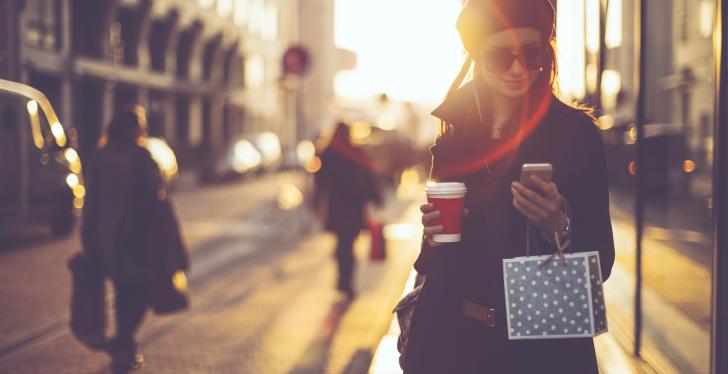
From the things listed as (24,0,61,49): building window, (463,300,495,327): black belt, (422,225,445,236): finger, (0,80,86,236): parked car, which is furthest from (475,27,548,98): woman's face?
(24,0,61,49): building window

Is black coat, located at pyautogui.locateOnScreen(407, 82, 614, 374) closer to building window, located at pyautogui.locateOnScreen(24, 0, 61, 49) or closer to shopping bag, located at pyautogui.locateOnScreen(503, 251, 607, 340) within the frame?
shopping bag, located at pyautogui.locateOnScreen(503, 251, 607, 340)

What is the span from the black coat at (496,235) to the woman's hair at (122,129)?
3.72 meters

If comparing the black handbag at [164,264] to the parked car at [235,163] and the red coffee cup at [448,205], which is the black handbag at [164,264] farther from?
the parked car at [235,163]

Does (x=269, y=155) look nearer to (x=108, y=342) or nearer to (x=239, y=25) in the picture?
(x=239, y=25)

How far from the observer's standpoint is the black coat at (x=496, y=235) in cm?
216

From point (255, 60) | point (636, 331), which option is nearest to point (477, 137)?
point (636, 331)

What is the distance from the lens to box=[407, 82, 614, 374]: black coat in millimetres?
2158

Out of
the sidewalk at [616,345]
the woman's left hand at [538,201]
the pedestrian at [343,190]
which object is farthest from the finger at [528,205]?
the pedestrian at [343,190]

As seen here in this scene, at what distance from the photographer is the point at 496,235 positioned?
217 centimetres

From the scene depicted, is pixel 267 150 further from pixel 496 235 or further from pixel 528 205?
pixel 528 205

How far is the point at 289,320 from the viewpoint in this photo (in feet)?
23.4

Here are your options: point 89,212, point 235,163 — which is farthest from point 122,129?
point 235,163

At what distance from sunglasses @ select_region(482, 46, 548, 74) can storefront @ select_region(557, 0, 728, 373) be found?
133cm

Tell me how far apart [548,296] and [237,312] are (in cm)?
563
